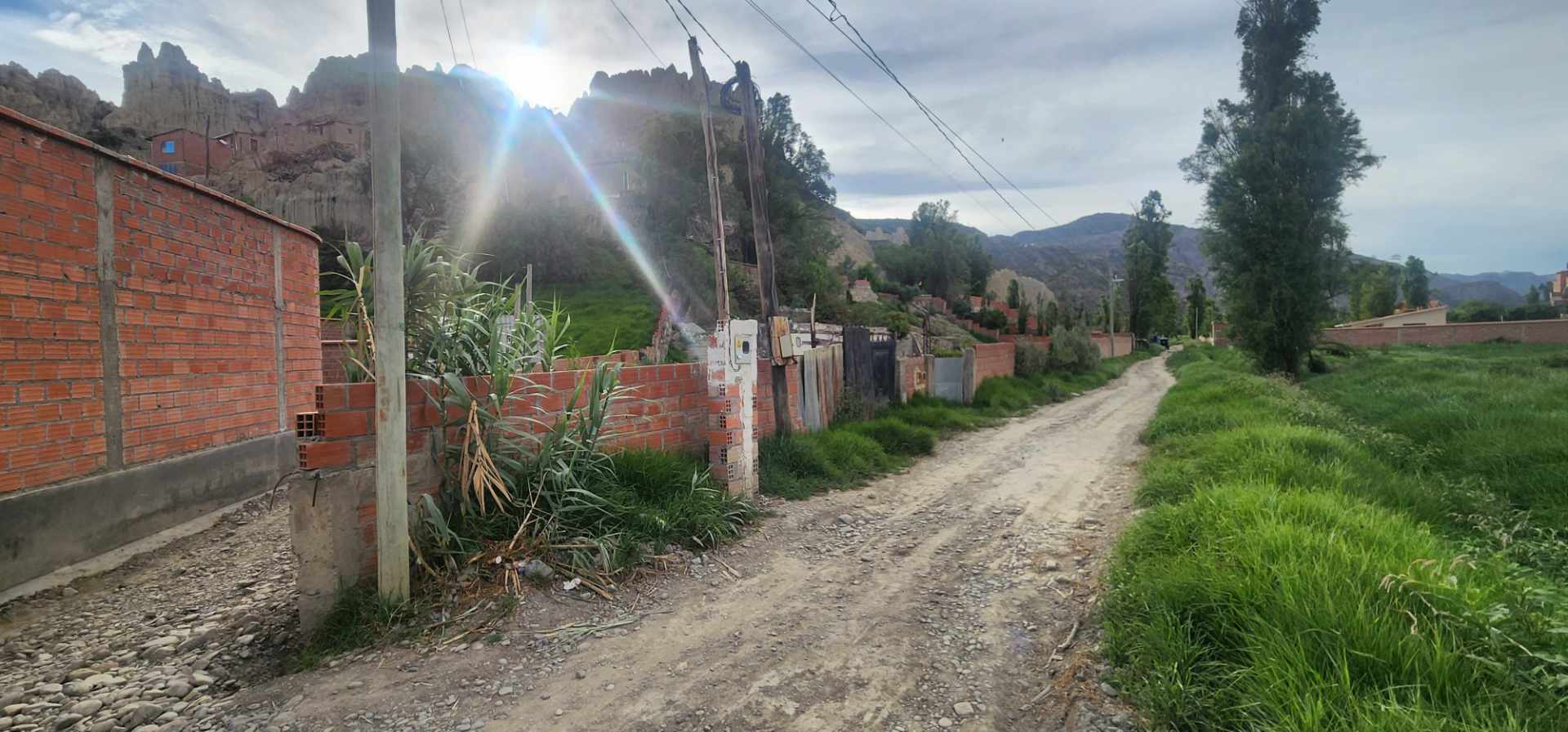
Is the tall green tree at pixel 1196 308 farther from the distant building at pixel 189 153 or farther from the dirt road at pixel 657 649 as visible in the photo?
the distant building at pixel 189 153

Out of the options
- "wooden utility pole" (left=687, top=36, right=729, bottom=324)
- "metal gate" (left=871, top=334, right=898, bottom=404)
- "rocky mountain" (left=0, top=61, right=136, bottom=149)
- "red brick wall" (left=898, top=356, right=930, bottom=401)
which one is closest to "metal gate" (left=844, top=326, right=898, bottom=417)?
"metal gate" (left=871, top=334, right=898, bottom=404)

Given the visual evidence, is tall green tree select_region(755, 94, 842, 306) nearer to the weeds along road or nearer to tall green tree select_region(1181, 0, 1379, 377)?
tall green tree select_region(1181, 0, 1379, 377)

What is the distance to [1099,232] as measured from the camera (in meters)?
172

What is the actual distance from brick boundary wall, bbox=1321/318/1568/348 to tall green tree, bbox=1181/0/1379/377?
12.8m

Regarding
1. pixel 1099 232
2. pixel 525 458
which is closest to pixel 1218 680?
pixel 525 458

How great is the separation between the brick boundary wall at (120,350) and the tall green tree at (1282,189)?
861 inches

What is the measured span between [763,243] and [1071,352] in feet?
55.0

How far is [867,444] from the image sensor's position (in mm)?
7402

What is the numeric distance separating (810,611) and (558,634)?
1279 millimetres

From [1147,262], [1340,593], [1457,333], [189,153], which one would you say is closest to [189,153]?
[189,153]

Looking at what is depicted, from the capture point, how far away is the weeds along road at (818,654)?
7.95ft

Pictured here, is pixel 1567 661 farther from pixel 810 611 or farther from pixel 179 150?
pixel 179 150

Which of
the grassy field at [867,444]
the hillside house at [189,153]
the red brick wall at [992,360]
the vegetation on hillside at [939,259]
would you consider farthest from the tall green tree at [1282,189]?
the hillside house at [189,153]

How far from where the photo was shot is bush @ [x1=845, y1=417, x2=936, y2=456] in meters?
8.02
